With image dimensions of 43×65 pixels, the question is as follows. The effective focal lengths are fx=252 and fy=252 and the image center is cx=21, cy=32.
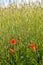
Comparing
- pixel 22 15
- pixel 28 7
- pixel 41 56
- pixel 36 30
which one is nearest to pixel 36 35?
pixel 36 30

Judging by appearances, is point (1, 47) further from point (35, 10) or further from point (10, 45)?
point (35, 10)

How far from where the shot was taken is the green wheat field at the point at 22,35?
2.56 m

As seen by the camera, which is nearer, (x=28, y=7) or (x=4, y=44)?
(x=4, y=44)

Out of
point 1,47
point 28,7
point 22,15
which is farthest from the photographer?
point 28,7

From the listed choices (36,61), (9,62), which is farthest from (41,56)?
(9,62)

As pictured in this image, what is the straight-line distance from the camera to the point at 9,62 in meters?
2.57

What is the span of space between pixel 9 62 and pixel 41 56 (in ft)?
1.12

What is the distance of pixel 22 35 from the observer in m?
2.96

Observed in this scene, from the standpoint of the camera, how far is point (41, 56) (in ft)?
8.65

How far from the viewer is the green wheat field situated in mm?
2561

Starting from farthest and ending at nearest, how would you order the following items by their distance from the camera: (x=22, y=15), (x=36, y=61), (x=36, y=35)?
1. (x=22, y=15)
2. (x=36, y=35)
3. (x=36, y=61)

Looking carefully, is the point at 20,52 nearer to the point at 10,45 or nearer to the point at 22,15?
the point at 10,45

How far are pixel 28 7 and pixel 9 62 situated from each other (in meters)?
1.59

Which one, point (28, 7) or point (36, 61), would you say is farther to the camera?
point (28, 7)
